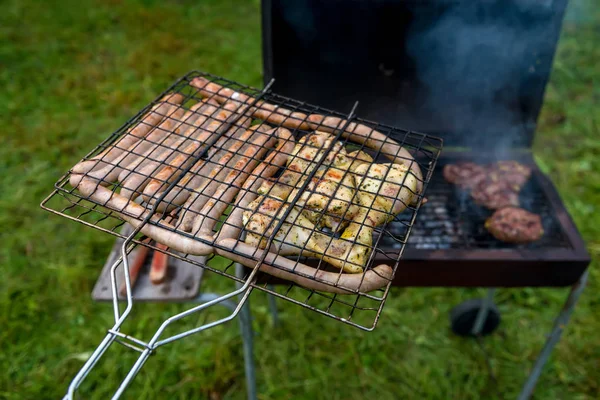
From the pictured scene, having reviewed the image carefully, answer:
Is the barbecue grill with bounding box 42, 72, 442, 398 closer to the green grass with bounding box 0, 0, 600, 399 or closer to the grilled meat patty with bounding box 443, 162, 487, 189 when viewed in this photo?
the grilled meat patty with bounding box 443, 162, 487, 189

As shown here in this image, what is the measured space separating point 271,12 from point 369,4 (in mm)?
776

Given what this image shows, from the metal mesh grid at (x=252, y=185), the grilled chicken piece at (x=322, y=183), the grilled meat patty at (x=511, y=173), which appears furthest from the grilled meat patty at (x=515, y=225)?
the grilled chicken piece at (x=322, y=183)

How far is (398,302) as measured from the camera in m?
4.52

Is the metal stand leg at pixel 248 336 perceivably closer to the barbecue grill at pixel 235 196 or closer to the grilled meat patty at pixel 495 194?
the barbecue grill at pixel 235 196

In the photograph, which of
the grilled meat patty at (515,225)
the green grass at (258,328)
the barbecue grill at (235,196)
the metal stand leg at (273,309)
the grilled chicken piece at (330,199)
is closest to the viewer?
the barbecue grill at (235,196)

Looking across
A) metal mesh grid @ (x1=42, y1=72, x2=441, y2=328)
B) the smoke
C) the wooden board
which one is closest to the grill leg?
the smoke

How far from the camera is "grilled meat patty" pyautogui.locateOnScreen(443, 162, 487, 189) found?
3.61 metres

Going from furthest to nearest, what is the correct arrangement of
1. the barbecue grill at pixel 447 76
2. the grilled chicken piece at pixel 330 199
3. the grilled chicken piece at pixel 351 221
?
the barbecue grill at pixel 447 76
the grilled chicken piece at pixel 330 199
the grilled chicken piece at pixel 351 221

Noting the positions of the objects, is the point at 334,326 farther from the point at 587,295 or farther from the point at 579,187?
the point at 579,187

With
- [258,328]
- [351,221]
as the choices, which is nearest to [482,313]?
[258,328]

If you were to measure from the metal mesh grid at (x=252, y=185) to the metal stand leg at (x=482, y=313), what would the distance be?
1998 mm

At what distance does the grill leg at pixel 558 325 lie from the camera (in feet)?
9.60

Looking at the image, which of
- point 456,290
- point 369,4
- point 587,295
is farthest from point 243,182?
point 587,295

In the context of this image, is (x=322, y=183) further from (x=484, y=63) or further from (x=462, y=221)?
(x=484, y=63)
